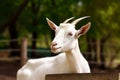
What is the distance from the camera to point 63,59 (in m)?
7.04

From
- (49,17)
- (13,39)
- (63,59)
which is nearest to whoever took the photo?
(63,59)

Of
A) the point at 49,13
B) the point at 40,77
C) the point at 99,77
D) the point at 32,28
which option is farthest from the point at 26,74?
the point at 32,28

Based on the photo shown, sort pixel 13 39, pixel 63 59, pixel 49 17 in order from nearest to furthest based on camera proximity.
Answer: pixel 63 59
pixel 49 17
pixel 13 39

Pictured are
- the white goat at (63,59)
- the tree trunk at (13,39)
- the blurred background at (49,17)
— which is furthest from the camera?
the tree trunk at (13,39)

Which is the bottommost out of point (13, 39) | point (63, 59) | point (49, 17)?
point (63, 59)

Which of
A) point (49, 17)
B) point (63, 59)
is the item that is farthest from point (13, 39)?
point (63, 59)

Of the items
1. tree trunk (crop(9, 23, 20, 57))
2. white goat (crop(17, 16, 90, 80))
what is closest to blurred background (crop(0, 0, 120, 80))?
tree trunk (crop(9, 23, 20, 57))

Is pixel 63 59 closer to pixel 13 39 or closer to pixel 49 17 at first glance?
pixel 49 17

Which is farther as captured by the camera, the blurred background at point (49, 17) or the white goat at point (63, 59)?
the blurred background at point (49, 17)

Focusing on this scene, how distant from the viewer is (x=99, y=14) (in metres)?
20.8

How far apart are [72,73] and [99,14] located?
46.9 feet

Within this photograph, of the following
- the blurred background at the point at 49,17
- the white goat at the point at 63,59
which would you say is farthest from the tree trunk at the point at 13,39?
the white goat at the point at 63,59

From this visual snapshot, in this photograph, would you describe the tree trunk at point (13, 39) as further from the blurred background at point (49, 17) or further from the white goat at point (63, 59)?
the white goat at point (63, 59)

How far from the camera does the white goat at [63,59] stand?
256 inches
